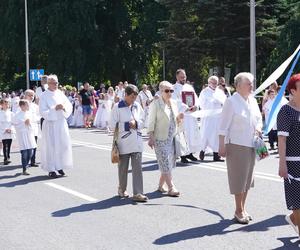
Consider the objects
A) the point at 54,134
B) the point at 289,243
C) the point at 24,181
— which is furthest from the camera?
the point at 54,134

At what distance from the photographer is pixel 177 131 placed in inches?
394

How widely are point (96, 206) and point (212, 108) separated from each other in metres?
5.50

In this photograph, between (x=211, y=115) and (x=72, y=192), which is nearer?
(x=72, y=192)

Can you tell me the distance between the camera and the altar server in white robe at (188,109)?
13141mm

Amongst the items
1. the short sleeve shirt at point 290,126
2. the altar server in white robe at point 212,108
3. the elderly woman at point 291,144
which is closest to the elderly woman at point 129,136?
the elderly woman at point 291,144

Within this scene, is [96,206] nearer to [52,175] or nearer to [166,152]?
[166,152]

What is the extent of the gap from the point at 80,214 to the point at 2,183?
3.44 meters

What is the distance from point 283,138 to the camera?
248 inches

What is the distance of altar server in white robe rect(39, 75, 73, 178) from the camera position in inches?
470

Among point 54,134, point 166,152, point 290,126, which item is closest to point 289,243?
point 290,126

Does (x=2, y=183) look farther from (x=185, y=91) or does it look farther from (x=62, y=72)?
(x=62, y=72)

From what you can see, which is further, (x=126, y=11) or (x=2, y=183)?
(x=126, y=11)

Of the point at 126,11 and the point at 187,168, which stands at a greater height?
the point at 126,11

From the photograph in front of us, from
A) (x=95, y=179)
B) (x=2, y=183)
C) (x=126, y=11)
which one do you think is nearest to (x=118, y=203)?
(x=95, y=179)
